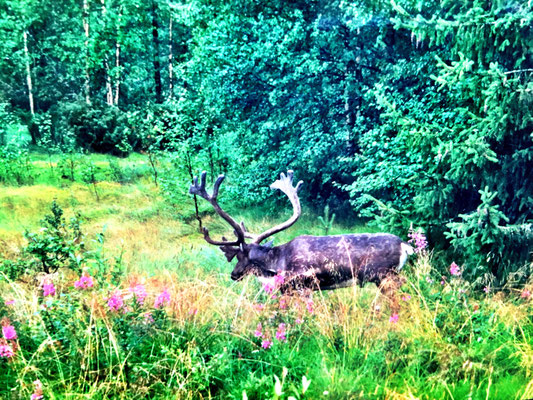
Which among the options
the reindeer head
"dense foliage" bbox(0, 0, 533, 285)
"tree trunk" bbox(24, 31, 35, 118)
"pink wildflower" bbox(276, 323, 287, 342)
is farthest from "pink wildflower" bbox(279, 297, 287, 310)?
"tree trunk" bbox(24, 31, 35, 118)

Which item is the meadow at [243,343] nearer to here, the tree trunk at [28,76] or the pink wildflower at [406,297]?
the pink wildflower at [406,297]

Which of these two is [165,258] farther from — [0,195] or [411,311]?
[411,311]

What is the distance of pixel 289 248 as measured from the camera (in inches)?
162

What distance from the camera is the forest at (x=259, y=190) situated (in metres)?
2.47

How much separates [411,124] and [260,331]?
241 centimetres

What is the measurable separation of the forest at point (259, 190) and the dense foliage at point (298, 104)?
35 millimetres

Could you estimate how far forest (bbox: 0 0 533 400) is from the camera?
2.47 metres

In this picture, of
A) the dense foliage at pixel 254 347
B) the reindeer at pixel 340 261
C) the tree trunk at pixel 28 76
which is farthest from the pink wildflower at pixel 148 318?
the tree trunk at pixel 28 76

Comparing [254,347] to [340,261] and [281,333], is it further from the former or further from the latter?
[340,261]

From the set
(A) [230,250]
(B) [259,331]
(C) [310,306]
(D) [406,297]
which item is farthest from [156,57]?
(B) [259,331]

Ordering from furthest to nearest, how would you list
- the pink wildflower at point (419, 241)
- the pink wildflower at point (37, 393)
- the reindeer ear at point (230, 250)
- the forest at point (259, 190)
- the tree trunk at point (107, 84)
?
the tree trunk at point (107, 84) < the reindeer ear at point (230, 250) < the pink wildflower at point (419, 241) < the forest at point (259, 190) < the pink wildflower at point (37, 393)

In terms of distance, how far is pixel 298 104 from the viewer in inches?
271

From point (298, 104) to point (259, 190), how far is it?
4.70ft

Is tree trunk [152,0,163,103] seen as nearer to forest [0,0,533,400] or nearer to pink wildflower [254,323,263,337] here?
forest [0,0,533,400]
